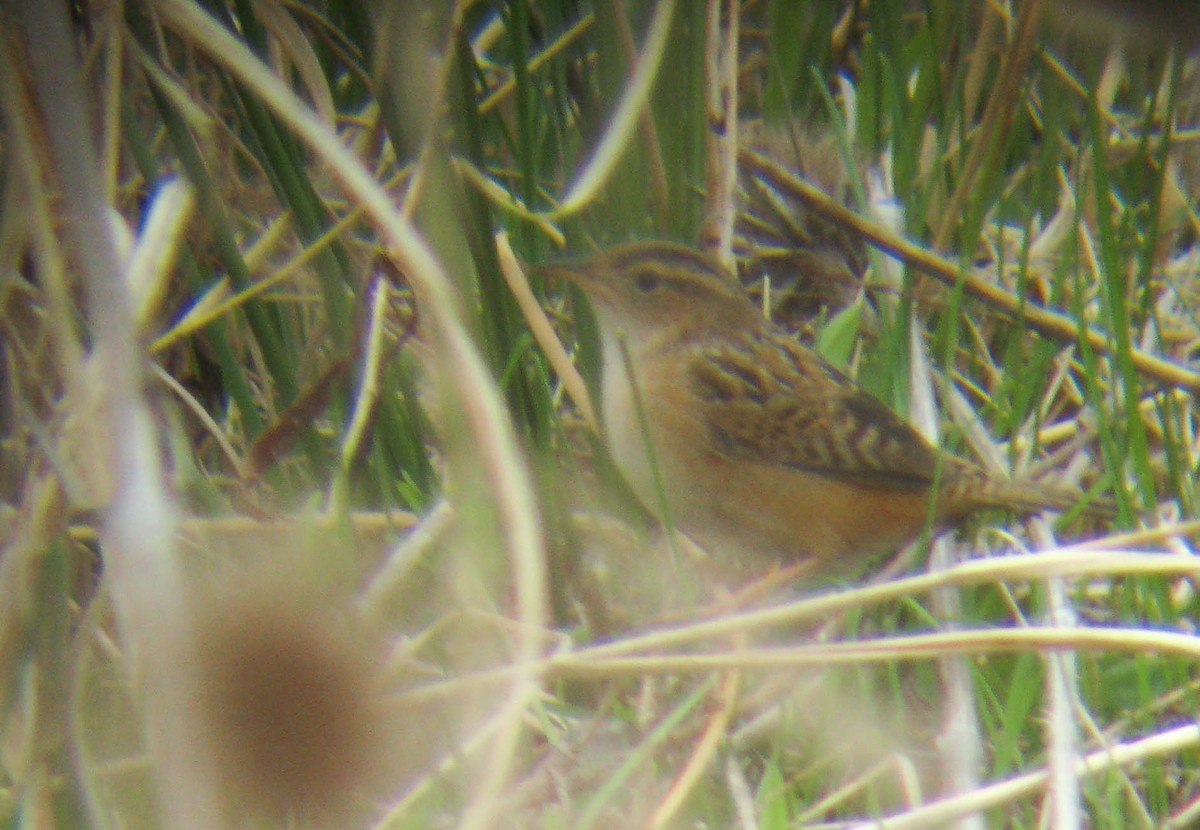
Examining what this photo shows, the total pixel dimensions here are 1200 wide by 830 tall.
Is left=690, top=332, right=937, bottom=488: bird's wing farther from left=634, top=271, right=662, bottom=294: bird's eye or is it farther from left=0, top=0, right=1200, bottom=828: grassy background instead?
left=634, top=271, right=662, bottom=294: bird's eye

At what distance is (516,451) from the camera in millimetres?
1729

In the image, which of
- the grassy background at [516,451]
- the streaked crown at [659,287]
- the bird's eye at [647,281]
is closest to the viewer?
the grassy background at [516,451]

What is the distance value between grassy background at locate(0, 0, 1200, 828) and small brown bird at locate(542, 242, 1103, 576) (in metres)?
0.12

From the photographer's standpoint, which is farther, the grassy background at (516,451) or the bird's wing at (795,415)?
the bird's wing at (795,415)

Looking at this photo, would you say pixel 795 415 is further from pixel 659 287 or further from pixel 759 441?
pixel 659 287

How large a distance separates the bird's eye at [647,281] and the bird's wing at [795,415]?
259mm

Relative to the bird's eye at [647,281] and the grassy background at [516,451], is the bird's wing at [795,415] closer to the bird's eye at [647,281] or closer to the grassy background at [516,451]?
the grassy background at [516,451]

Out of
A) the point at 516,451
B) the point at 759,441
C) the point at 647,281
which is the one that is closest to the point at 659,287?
the point at 647,281

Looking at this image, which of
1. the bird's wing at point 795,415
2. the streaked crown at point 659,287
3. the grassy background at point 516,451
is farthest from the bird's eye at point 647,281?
the bird's wing at point 795,415

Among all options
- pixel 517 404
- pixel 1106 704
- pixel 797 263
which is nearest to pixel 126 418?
pixel 517 404

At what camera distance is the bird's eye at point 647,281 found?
147 inches

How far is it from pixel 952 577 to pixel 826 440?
1.95 metres

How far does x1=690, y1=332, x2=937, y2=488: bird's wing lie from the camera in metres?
A: 3.62

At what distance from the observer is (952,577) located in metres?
1.81
